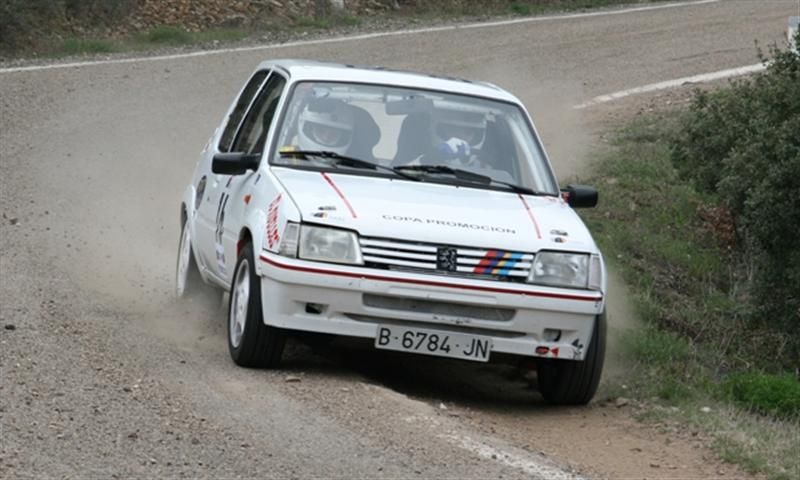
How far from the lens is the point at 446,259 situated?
8828 mm

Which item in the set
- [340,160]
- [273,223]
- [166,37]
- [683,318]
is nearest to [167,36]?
[166,37]

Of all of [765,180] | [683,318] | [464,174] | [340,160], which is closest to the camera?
[340,160]

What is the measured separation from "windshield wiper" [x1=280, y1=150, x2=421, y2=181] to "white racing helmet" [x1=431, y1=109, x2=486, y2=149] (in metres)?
0.43

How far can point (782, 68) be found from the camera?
45.9ft

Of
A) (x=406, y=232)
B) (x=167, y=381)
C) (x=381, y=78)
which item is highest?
(x=381, y=78)

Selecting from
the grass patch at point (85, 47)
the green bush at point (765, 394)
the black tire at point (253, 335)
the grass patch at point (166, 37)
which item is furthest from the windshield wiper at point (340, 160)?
the grass patch at point (166, 37)

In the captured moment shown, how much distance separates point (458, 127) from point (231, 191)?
1392 millimetres

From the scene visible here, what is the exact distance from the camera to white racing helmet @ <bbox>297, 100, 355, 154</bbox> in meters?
9.97

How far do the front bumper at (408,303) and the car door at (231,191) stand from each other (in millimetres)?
1072

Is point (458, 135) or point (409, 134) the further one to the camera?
point (458, 135)

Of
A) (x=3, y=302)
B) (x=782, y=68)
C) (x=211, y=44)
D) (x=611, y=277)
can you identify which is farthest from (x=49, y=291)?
(x=211, y=44)

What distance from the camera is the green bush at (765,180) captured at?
12.5 metres

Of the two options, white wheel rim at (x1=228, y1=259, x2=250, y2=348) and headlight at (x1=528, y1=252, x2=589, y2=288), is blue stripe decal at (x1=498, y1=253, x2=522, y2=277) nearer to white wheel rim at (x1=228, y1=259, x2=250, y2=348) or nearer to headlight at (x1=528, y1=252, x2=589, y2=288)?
headlight at (x1=528, y1=252, x2=589, y2=288)

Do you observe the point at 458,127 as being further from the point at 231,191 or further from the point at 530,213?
the point at 231,191
